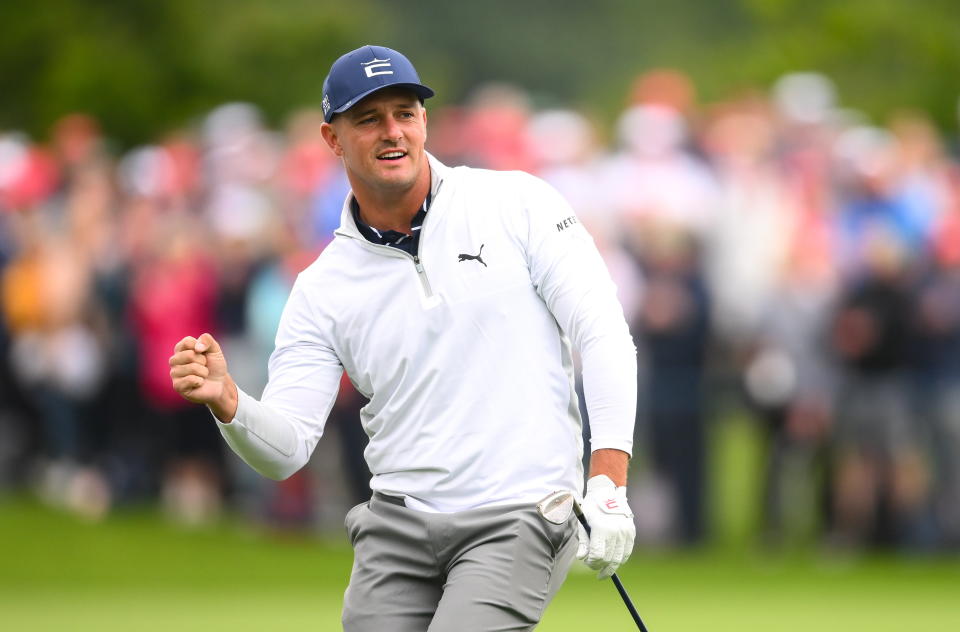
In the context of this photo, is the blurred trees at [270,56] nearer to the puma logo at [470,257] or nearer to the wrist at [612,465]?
the puma logo at [470,257]

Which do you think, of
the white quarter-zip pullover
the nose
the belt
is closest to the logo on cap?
the nose

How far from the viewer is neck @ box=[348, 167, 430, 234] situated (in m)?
6.37

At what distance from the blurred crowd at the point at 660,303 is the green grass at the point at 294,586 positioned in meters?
0.46

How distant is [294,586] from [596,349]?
8.51 m

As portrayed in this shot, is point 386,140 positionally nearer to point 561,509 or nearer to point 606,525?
point 561,509

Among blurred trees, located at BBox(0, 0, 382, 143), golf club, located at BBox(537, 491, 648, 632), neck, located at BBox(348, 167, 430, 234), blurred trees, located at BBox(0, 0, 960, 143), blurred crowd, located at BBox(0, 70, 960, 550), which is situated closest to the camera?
golf club, located at BBox(537, 491, 648, 632)

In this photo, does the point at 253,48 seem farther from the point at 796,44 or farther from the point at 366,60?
the point at 366,60

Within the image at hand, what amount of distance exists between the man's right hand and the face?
0.79 m

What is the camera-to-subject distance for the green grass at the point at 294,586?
12.7 meters

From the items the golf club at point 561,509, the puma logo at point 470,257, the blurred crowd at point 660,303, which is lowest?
the golf club at point 561,509

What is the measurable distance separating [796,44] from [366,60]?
18.9 m

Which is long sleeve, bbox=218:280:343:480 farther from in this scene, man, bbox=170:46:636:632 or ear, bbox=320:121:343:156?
ear, bbox=320:121:343:156

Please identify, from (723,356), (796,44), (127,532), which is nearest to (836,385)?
(723,356)

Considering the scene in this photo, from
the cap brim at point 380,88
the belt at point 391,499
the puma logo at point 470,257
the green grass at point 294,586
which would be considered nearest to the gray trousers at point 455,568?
the belt at point 391,499
